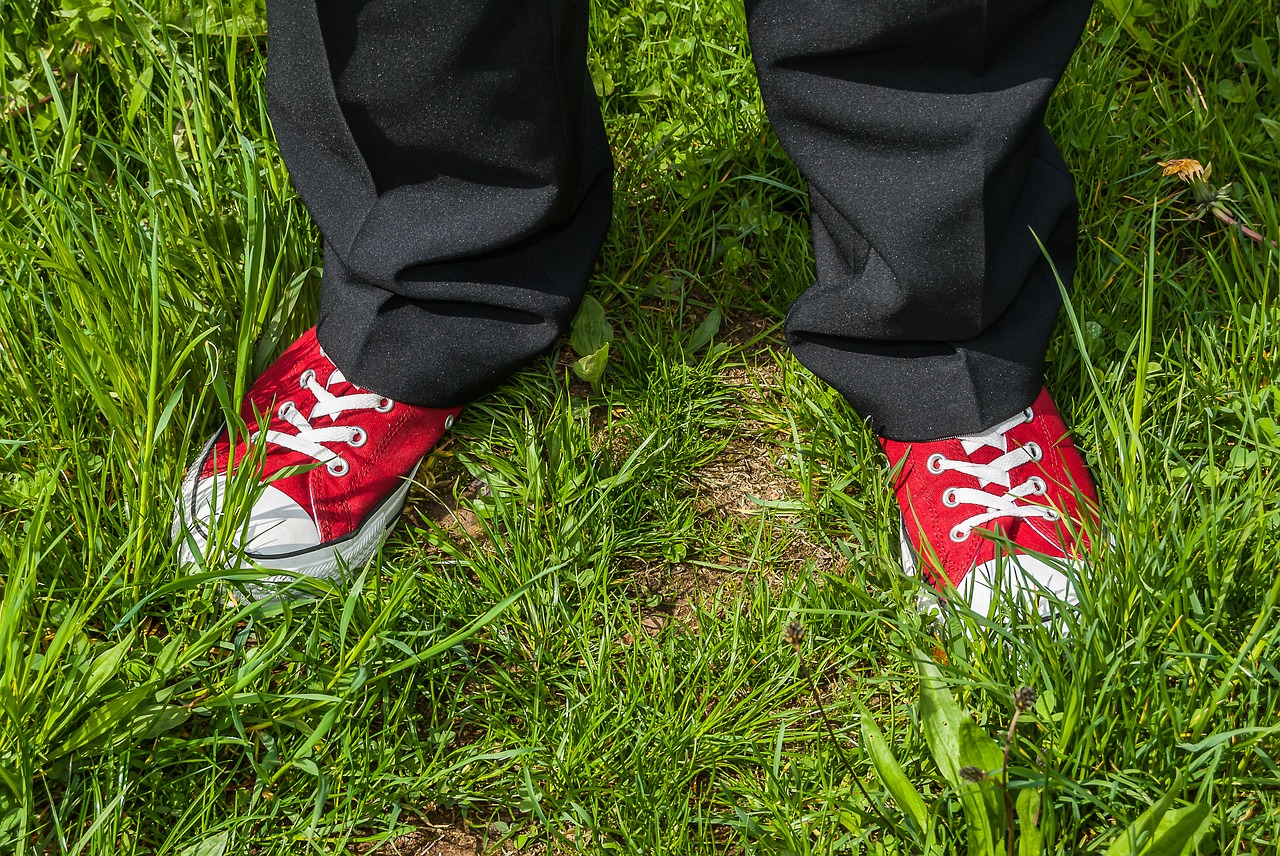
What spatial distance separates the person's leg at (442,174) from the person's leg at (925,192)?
311 millimetres

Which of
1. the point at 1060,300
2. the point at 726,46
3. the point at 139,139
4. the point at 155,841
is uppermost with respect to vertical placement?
the point at 726,46

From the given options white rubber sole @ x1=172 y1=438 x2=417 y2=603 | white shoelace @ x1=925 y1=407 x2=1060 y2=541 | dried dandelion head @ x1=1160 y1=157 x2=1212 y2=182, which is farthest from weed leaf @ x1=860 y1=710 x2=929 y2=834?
dried dandelion head @ x1=1160 y1=157 x2=1212 y2=182

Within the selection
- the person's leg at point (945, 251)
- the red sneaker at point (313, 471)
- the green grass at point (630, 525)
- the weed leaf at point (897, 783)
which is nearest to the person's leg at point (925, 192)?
the person's leg at point (945, 251)

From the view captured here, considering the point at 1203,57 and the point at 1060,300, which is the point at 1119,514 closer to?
the point at 1060,300

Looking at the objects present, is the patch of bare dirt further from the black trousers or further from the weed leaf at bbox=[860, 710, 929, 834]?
the black trousers

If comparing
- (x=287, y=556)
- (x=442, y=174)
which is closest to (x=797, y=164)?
(x=442, y=174)

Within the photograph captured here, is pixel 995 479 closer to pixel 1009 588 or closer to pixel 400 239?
pixel 1009 588

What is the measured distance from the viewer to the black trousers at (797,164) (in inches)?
48.9

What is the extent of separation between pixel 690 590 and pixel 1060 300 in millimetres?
700

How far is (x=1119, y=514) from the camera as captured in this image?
126cm

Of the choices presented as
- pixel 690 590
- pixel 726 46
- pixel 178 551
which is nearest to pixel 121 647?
pixel 178 551

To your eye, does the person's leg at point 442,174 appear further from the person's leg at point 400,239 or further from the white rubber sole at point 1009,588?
the white rubber sole at point 1009,588

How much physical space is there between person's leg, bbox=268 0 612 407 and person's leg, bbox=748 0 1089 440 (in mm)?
311

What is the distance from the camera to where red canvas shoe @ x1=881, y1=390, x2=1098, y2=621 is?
139 cm
